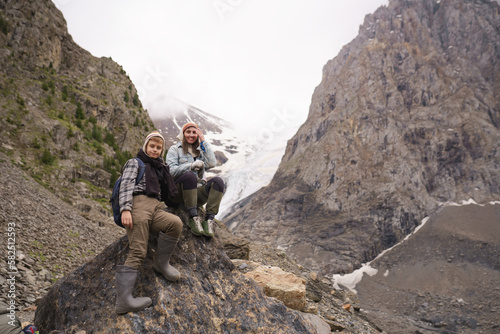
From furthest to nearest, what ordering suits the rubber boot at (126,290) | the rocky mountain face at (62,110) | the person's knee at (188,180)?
the rocky mountain face at (62,110)
the person's knee at (188,180)
the rubber boot at (126,290)

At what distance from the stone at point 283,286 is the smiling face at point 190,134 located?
478cm

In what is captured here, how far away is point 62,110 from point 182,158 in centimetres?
3288

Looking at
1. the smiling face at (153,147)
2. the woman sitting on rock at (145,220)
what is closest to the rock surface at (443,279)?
the woman sitting on rock at (145,220)

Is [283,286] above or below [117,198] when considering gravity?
below

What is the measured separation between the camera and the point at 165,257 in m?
4.93

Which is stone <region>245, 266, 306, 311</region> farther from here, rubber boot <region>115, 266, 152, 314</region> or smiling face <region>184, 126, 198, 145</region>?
smiling face <region>184, 126, 198, 145</region>

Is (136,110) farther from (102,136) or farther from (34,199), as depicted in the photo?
(34,199)

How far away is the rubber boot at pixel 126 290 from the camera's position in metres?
4.26

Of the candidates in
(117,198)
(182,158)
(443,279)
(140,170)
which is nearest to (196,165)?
(182,158)

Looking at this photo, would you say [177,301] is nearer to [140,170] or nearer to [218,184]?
[140,170]

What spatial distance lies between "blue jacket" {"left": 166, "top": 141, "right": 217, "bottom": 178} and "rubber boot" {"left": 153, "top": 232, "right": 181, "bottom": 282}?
1.51 m

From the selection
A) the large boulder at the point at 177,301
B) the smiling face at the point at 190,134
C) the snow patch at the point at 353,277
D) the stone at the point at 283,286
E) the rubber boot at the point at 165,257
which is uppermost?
the smiling face at the point at 190,134

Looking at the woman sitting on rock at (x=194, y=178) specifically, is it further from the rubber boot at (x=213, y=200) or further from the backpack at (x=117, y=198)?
the backpack at (x=117, y=198)

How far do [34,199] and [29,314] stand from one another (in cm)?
968
